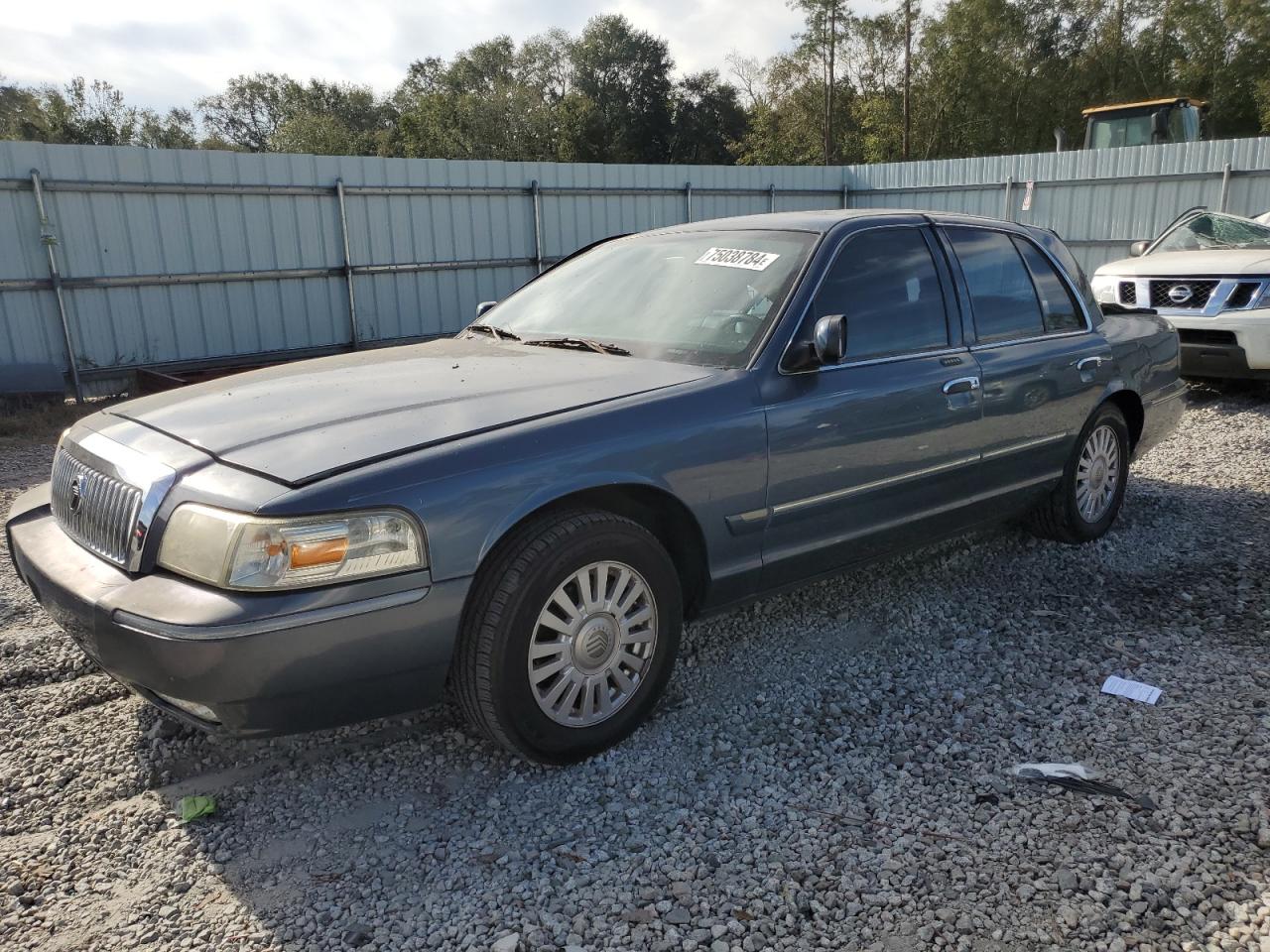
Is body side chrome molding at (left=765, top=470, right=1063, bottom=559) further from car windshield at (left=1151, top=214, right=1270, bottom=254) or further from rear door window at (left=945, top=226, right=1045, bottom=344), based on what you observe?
car windshield at (left=1151, top=214, right=1270, bottom=254)

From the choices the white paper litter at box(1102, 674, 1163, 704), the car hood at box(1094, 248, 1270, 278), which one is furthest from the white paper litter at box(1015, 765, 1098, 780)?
the car hood at box(1094, 248, 1270, 278)

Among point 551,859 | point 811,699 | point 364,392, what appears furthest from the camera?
point 811,699

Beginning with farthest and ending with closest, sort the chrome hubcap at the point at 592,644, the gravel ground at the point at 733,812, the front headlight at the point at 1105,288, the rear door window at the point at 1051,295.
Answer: the front headlight at the point at 1105,288 < the rear door window at the point at 1051,295 < the chrome hubcap at the point at 592,644 < the gravel ground at the point at 733,812

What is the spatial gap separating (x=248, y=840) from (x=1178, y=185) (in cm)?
1531

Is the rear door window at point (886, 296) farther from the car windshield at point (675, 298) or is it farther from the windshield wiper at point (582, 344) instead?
the windshield wiper at point (582, 344)

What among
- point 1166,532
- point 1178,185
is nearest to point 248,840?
point 1166,532

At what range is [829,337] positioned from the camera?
3268mm

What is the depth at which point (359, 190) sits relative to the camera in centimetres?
1174

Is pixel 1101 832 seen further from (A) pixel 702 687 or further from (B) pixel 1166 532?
(B) pixel 1166 532

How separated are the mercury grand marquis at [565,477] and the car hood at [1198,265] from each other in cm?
497

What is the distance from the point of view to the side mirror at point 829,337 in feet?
10.7

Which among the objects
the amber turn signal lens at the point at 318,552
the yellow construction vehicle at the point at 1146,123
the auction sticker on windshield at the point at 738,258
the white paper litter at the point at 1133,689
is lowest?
the white paper litter at the point at 1133,689

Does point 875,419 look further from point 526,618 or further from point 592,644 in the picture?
point 526,618

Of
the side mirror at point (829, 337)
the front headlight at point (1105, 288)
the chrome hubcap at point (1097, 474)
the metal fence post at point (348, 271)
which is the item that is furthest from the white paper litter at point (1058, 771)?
the metal fence post at point (348, 271)
